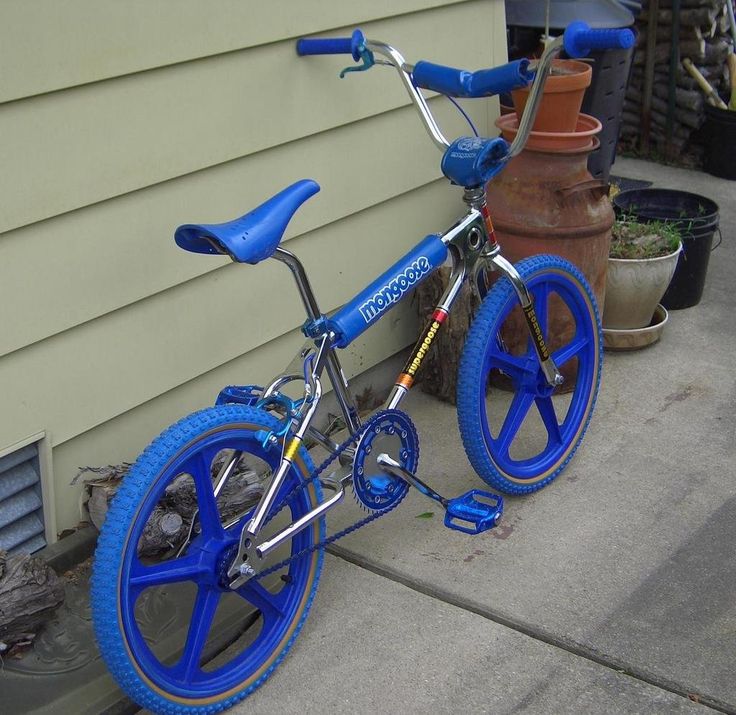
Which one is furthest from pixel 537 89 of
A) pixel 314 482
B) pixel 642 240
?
pixel 642 240

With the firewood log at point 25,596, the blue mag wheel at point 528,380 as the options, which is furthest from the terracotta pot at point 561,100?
the firewood log at point 25,596

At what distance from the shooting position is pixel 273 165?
2.99 metres

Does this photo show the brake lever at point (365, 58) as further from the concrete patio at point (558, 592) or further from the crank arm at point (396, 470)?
the concrete patio at point (558, 592)

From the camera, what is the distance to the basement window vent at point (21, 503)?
8.68ft

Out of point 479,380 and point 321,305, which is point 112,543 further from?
point 321,305

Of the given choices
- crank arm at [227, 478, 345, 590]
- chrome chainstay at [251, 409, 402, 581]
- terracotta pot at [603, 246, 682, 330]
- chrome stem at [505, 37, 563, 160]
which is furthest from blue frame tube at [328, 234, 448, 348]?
terracotta pot at [603, 246, 682, 330]

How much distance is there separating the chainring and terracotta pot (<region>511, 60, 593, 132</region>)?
4.12 ft

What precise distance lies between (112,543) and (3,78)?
104 cm

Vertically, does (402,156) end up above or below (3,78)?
below

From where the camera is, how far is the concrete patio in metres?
2.37

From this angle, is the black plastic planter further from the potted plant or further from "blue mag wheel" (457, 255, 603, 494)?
"blue mag wheel" (457, 255, 603, 494)

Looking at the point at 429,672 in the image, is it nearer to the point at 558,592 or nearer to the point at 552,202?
the point at 558,592

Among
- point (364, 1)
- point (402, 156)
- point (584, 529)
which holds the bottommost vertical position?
point (584, 529)

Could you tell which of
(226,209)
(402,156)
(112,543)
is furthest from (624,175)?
(112,543)
